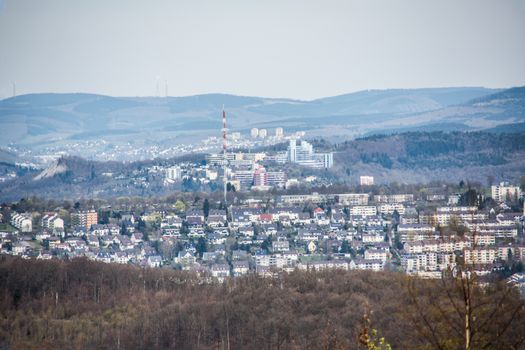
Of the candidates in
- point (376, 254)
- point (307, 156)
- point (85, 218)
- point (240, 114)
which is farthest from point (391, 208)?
point (240, 114)

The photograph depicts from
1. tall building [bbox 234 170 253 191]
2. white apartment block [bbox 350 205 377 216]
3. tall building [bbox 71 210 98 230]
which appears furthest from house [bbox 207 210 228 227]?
tall building [bbox 234 170 253 191]

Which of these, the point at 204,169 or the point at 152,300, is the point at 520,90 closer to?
the point at 204,169

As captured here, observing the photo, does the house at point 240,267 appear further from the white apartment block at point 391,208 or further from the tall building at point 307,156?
the tall building at point 307,156

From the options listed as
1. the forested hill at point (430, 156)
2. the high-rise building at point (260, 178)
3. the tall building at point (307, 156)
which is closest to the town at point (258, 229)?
the high-rise building at point (260, 178)

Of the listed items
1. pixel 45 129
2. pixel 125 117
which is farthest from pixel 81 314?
pixel 125 117

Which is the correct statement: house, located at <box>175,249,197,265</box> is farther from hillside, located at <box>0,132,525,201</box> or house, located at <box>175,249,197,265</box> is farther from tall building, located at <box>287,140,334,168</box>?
tall building, located at <box>287,140,334,168</box>

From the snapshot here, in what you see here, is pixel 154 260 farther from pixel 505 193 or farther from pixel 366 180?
pixel 366 180
